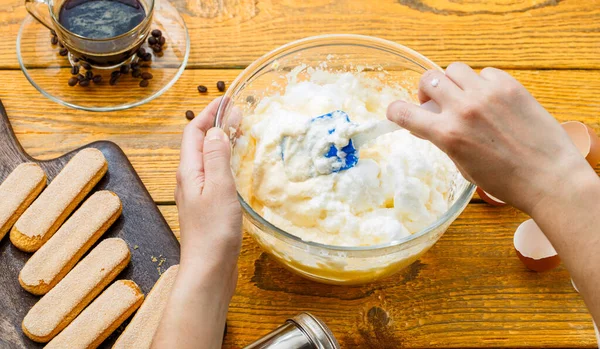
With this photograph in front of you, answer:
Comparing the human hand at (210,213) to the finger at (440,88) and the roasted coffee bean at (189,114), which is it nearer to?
the finger at (440,88)

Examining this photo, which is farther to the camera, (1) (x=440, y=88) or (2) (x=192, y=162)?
(2) (x=192, y=162)

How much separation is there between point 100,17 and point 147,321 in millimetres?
938

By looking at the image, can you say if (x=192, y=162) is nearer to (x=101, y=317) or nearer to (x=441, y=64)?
(x=101, y=317)

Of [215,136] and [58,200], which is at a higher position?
[215,136]

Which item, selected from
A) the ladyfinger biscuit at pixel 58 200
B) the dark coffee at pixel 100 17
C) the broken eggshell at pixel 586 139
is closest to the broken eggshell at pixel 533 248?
the broken eggshell at pixel 586 139

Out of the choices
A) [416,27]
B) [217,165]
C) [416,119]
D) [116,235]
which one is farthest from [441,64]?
[116,235]

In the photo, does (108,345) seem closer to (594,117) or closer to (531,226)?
(531,226)

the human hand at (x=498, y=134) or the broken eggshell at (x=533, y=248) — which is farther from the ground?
the human hand at (x=498, y=134)

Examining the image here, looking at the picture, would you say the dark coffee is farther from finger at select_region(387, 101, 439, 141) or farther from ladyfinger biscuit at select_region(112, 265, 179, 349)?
finger at select_region(387, 101, 439, 141)

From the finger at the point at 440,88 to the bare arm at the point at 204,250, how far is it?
0.44 m

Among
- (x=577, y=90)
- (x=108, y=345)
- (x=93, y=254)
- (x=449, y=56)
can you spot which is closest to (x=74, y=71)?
(x=93, y=254)

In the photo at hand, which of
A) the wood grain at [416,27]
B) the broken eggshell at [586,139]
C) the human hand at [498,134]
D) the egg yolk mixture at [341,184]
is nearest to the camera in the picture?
the human hand at [498,134]

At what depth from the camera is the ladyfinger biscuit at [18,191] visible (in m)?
1.74

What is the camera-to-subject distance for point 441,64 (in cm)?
207
